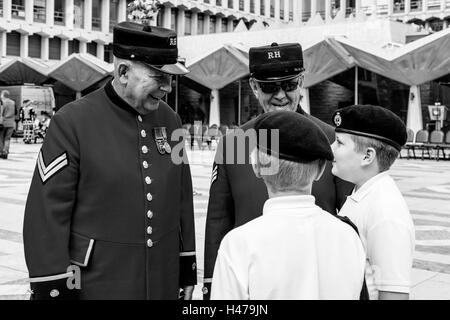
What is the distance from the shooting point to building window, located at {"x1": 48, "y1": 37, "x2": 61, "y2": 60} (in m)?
47.1

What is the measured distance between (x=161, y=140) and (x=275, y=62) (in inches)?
25.2

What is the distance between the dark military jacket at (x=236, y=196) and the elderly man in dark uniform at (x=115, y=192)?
0.60 ft

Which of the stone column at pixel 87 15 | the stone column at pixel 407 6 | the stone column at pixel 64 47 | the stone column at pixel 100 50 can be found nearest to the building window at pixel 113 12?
the stone column at pixel 100 50

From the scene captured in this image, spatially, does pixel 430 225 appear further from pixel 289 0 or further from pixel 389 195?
pixel 289 0

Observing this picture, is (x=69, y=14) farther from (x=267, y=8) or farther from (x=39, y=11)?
(x=267, y=8)

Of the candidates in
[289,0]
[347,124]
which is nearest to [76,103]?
[347,124]

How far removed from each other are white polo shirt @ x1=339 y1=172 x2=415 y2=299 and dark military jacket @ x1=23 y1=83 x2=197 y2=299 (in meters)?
0.91

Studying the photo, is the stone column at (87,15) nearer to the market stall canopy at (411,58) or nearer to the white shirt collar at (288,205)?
the market stall canopy at (411,58)

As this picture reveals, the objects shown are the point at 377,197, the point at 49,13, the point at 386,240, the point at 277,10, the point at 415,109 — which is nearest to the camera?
the point at 386,240

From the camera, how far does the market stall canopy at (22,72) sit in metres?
36.2

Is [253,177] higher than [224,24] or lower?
lower

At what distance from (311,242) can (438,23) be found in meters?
62.6

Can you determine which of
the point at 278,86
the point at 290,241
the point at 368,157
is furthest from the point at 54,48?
the point at 290,241

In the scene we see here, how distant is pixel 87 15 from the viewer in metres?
48.6
